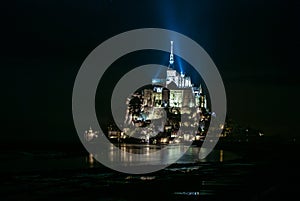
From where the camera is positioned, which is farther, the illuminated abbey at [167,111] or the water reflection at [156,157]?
the illuminated abbey at [167,111]

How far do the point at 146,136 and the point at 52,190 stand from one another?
86537 mm

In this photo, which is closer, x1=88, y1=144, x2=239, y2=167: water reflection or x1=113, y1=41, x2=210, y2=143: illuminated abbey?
x1=88, y1=144, x2=239, y2=167: water reflection

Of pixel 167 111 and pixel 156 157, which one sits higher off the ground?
pixel 167 111

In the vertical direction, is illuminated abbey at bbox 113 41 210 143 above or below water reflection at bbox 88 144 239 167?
above

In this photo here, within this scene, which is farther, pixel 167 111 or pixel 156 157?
pixel 167 111

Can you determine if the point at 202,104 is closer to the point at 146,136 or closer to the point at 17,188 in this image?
the point at 146,136

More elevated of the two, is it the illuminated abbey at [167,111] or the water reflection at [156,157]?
the illuminated abbey at [167,111]

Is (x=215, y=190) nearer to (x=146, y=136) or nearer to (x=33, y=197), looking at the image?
(x=33, y=197)

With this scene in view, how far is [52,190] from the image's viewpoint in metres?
17.9

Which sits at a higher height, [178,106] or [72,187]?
[178,106]

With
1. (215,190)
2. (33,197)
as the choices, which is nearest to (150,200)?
(215,190)

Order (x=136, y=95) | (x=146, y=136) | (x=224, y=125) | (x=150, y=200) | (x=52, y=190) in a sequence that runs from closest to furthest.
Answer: (x=150, y=200) → (x=52, y=190) → (x=146, y=136) → (x=224, y=125) → (x=136, y=95)

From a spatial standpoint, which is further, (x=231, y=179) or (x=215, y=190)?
(x=231, y=179)

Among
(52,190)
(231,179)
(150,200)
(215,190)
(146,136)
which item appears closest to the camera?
(150,200)
